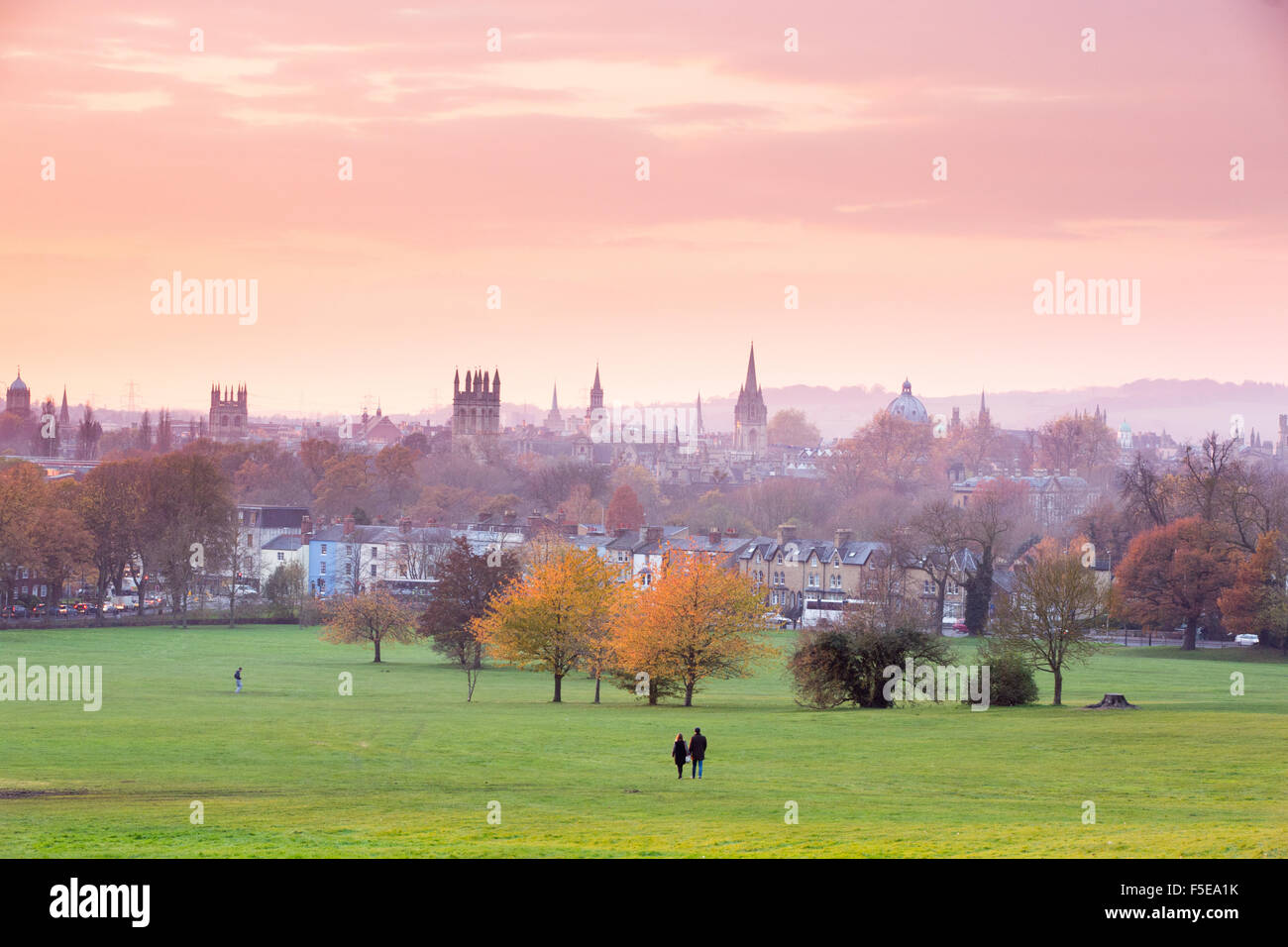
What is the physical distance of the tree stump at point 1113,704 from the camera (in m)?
42.0

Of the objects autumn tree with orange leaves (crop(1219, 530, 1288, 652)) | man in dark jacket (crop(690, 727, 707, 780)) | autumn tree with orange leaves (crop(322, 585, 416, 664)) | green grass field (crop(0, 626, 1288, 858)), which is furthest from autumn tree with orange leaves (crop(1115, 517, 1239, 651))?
man in dark jacket (crop(690, 727, 707, 780))

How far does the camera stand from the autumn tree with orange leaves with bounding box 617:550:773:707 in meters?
48.2

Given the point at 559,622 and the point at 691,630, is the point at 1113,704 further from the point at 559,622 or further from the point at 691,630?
the point at 559,622

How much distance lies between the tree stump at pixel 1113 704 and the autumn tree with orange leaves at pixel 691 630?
456 inches

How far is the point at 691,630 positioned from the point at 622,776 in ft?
62.7

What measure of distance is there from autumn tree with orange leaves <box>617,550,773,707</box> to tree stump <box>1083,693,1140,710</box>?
38.0 feet

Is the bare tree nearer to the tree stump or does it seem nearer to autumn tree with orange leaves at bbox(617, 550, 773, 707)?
the tree stump

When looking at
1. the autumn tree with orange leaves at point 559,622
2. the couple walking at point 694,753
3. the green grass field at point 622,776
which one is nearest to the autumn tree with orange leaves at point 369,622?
the autumn tree with orange leaves at point 559,622

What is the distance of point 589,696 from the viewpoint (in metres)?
52.9

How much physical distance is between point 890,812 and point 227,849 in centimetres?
1068

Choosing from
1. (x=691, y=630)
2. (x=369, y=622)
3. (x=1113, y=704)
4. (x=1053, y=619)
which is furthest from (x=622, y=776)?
(x=369, y=622)

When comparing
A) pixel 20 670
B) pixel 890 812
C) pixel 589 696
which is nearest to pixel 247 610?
pixel 20 670

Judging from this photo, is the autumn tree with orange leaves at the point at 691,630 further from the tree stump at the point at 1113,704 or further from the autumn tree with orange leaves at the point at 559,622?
the tree stump at the point at 1113,704
